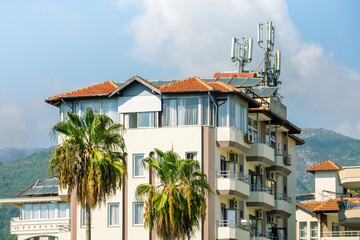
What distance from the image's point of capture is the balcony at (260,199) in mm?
83000

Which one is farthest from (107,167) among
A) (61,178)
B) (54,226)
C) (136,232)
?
(54,226)

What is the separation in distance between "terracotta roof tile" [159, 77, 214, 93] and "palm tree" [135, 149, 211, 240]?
12.7 metres

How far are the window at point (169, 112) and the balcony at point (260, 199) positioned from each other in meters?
10.5

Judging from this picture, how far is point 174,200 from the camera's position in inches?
2496

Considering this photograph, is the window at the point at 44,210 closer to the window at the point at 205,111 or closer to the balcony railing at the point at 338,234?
the window at the point at 205,111

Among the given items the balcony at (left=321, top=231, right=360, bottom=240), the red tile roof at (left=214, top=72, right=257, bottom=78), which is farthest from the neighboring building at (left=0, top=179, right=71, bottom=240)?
the balcony at (left=321, top=231, right=360, bottom=240)

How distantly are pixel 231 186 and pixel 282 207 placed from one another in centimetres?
1364

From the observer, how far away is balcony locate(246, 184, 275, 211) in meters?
83.0

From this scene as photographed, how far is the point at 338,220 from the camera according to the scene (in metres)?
95.6

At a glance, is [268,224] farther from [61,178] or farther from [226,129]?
[61,178]

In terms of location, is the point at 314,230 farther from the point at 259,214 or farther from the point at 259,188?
the point at 259,188

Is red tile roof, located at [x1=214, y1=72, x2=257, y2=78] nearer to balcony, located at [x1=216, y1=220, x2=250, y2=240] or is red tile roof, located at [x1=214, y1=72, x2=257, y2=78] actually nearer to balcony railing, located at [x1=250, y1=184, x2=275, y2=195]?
balcony railing, located at [x1=250, y1=184, x2=275, y2=195]

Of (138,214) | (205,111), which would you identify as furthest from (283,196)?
(138,214)

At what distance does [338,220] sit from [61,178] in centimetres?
4153
